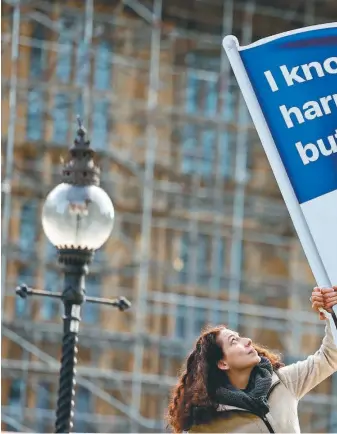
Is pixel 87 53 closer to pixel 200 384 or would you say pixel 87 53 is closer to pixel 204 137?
pixel 204 137

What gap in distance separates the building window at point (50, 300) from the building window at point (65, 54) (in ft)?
7.25

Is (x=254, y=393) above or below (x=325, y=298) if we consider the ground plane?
below

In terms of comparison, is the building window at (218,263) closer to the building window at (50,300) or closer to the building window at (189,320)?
the building window at (189,320)

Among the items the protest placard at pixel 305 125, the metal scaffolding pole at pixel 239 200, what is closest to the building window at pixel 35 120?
the metal scaffolding pole at pixel 239 200

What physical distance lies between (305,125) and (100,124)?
56.2ft

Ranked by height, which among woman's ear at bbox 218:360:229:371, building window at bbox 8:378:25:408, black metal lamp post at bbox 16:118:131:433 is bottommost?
woman's ear at bbox 218:360:229:371

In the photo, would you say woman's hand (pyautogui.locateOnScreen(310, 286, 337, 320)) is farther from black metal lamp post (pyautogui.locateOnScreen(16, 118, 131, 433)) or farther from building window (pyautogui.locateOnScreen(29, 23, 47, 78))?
building window (pyautogui.locateOnScreen(29, 23, 47, 78))

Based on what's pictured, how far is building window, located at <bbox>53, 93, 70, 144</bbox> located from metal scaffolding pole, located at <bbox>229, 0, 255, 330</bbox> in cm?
198

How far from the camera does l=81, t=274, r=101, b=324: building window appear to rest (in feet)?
69.4

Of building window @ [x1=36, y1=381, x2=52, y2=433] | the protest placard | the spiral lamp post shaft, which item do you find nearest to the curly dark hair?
the protest placard

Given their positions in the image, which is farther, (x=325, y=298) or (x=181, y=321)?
(x=181, y=321)

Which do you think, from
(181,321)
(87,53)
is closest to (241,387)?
(87,53)

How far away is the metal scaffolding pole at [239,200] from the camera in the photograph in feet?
70.3

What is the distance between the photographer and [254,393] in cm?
503
